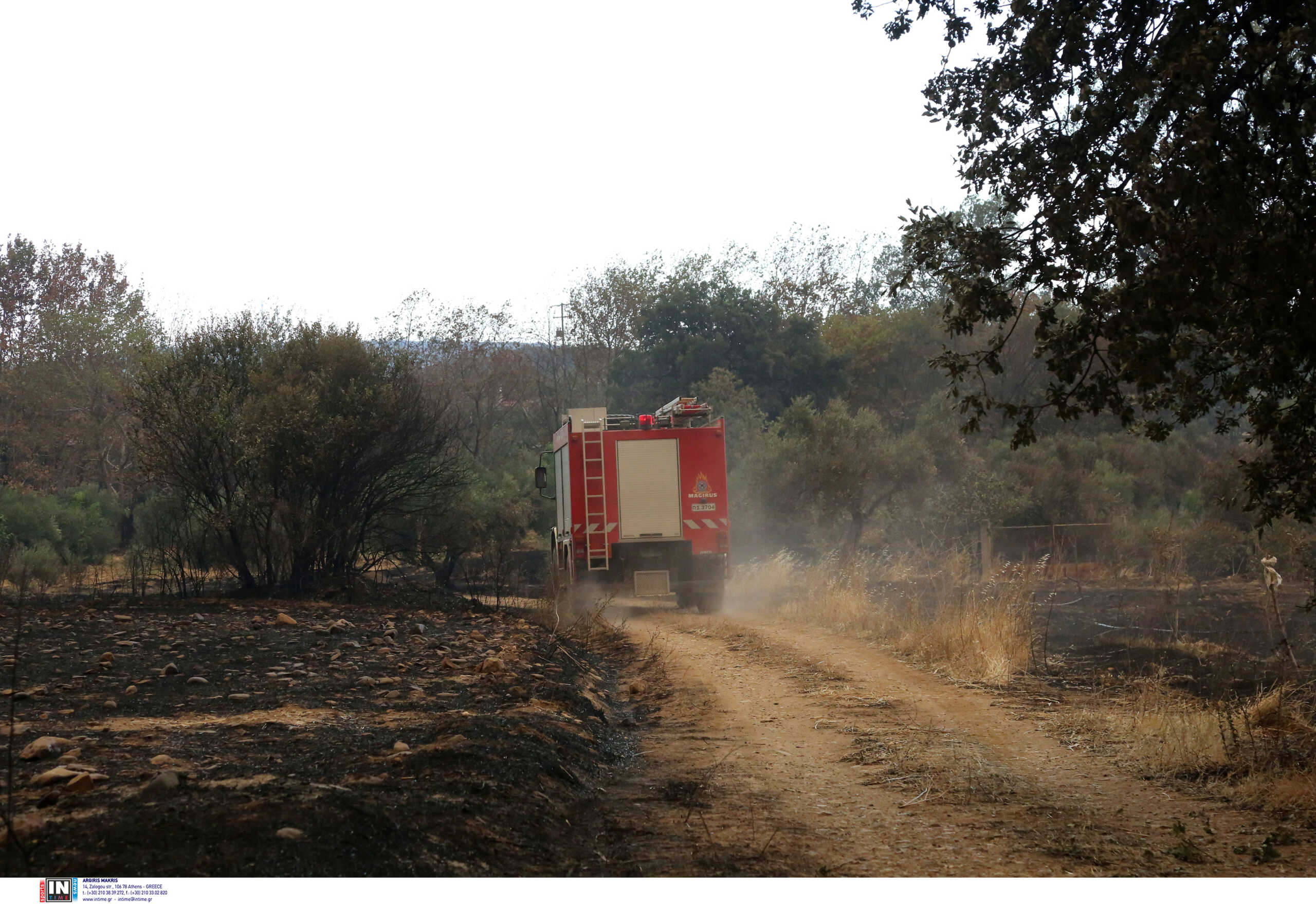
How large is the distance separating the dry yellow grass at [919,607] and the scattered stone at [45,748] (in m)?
8.44

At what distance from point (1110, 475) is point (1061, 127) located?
1060 inches

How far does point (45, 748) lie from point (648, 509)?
13996 mm

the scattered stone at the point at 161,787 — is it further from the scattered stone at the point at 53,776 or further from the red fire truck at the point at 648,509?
the red fire truck at the point at 648,509

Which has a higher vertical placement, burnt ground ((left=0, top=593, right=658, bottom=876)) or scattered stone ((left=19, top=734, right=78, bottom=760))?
scattered stone ((left=19, top=734, right=78, bottom=760))

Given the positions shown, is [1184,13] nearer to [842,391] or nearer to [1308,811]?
[1308,811]

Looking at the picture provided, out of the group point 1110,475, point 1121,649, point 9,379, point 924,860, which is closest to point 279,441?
point 1121,649

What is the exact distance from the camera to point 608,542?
19375mm

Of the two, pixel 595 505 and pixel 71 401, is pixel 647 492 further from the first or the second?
pixel 71 401

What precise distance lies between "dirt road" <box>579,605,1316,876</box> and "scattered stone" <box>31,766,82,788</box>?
250cm

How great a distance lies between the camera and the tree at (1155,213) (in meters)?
5.94

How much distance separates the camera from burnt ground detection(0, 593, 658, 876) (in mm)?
4539

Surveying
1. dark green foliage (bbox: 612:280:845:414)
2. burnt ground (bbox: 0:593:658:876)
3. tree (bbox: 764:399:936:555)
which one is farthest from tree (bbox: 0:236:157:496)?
burnt ground (bbox: 0:593:658:876)

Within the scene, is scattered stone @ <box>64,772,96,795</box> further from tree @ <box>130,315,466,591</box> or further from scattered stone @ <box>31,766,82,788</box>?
tree @ <box>130,315,466,591</box>

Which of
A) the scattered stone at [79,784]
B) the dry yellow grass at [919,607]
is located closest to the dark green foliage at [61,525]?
the dry yellow grass at [919,607]
